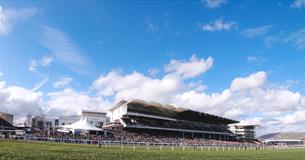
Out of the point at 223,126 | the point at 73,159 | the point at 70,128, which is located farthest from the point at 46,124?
the point at 73,159

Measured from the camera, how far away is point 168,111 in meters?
110

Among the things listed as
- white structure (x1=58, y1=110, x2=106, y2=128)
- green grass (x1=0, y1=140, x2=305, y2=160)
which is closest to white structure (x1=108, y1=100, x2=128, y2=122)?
white structure (x1=58, y1=110, x2=106, y2=128)

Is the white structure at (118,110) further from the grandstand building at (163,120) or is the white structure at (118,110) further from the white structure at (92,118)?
the white structure at (92,118)

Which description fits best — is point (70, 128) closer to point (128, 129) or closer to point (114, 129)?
point (114, 129)

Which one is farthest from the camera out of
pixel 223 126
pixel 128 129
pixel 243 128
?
pixel 243 128

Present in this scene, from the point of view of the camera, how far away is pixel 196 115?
116750mm

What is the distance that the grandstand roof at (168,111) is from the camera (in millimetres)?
100562

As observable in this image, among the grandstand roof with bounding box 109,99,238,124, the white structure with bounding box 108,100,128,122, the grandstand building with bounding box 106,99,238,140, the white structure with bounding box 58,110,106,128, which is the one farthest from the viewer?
the white structure with bounding box 58,110,106,128

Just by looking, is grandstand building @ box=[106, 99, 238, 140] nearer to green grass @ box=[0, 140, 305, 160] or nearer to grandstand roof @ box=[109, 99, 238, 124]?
grandstand roof @ box=[109, 99, 238, 124]

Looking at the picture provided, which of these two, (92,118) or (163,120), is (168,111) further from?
(92,118)

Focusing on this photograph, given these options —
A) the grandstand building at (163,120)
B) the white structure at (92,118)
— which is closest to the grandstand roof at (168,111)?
the grandstand building at (163,120)

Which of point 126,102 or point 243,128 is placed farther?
point 243,128

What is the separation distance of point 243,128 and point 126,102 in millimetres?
103693

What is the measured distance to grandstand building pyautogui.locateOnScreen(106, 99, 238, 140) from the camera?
96.8 metres
